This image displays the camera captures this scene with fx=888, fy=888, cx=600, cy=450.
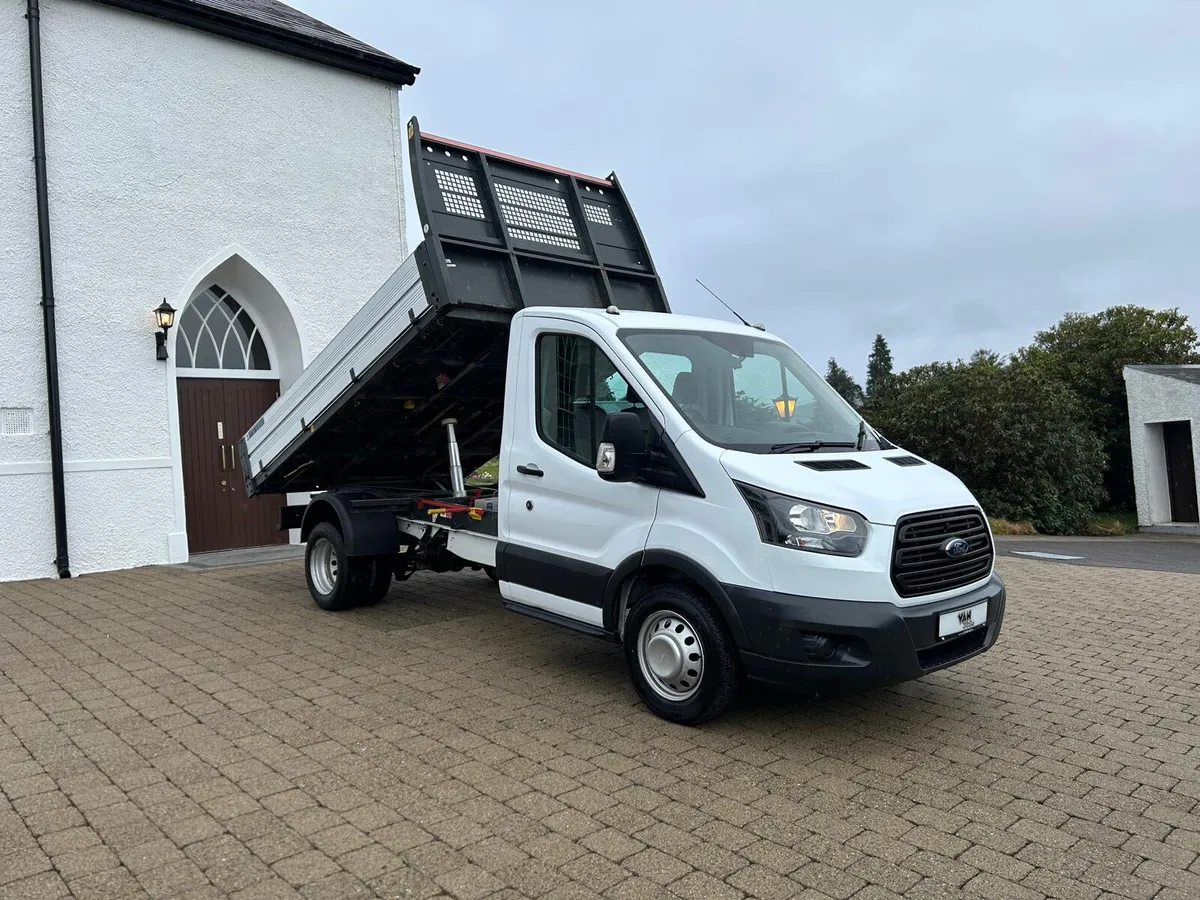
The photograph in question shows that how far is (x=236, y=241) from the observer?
37.3ft

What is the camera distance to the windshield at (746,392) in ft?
15.7

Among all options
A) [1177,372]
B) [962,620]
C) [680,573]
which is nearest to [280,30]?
[680,573]

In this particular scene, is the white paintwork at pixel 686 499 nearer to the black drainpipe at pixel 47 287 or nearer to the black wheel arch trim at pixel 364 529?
the black wheel arch trim at pixel 364 529

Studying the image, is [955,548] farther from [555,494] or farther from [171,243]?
[171,243]

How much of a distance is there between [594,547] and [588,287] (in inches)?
85.6

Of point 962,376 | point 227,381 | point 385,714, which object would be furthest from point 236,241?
point 962,376

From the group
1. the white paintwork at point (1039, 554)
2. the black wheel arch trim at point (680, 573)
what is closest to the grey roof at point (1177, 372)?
the white paintwork at point (1039, 554)

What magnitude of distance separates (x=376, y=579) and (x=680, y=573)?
12.2 ft

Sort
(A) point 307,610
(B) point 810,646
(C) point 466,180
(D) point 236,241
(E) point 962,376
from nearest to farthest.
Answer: (B) point 810,646
(C) point 466,180
(A) point 307,610
(D) point 236,241
(E) point 962,376

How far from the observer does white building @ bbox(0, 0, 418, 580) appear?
9.79 meters

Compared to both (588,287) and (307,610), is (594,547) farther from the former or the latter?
(307,610)

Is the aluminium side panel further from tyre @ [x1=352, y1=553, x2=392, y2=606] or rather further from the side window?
tyre @ [x1=352, y1=553, x2=392, y2=606]

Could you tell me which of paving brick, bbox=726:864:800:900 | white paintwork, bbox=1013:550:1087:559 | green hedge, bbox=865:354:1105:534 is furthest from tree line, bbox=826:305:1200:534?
paving brick, bbox=726:864:800:900

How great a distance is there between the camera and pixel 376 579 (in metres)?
7.49
